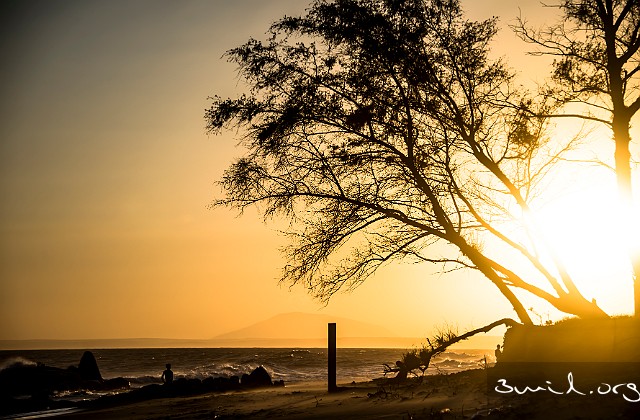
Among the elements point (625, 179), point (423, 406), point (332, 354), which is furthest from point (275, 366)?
point (625, 179)

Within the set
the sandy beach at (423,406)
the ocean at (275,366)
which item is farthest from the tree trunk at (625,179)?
the ocean at (275,366)

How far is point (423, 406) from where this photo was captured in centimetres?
1197

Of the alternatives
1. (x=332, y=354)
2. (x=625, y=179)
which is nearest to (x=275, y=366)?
(x=332, y=354)

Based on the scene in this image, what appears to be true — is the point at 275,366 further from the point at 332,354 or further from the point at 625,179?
the point at 625,179

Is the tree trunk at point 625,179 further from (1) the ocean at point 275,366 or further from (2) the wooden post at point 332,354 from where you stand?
(1) the ocean at point 275,366

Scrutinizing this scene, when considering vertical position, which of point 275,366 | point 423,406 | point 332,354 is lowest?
point 275,366

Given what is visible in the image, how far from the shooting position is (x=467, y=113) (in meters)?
14.9

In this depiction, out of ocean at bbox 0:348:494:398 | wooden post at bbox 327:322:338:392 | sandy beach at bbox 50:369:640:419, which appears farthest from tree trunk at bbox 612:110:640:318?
ocean at bbox 0:348:494:398

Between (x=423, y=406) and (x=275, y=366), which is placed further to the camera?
(x=275, y=366)

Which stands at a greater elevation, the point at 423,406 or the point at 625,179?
the point at 625,179

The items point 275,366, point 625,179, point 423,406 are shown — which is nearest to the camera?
point 423,406

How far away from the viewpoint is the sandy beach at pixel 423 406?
9719mm

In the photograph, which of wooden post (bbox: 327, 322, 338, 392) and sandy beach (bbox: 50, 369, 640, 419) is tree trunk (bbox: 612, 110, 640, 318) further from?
wooden post (bbox: 327, 322, 338, 392)

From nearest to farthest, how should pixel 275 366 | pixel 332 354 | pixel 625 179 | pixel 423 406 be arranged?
pixel 423 406
pixel 625 179
pixel 332 354
pixel 275 366
